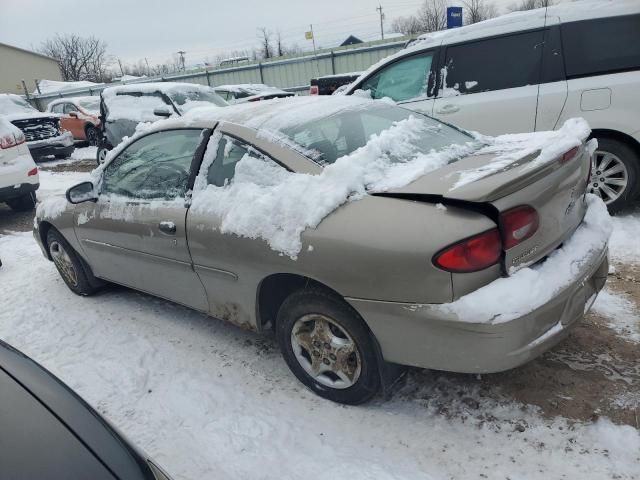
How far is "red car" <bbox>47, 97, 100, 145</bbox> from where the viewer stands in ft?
46.9

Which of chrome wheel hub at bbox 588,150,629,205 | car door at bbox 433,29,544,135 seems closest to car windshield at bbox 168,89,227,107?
car door at bbox 433,29,544,135

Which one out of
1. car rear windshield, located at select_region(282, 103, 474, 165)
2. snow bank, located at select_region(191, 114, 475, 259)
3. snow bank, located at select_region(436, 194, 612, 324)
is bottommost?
snow bank, located at select_region(436, 194, 612, 324)

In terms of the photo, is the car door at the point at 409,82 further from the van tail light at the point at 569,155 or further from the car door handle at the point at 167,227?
the car door handle at the point at 167,227

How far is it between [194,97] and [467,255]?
9.06 metres

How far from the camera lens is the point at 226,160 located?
9.45 feet

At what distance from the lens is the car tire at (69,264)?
4.19 m

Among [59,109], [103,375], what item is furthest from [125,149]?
[59,109]

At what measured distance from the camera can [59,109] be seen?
51.1 ft

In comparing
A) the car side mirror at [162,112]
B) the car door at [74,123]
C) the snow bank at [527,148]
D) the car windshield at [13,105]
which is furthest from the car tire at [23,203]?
the snow bank at [527,148]

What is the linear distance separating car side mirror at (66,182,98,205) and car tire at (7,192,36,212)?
196 inches

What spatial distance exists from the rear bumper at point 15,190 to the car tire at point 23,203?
67cm

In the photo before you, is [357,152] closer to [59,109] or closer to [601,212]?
[601,212]

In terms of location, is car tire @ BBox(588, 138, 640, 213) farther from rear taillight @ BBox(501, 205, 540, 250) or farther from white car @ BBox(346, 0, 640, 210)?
rear taillight @ BBox(501, 205, 540, 250)

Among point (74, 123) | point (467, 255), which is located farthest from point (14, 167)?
point (74, 123)
